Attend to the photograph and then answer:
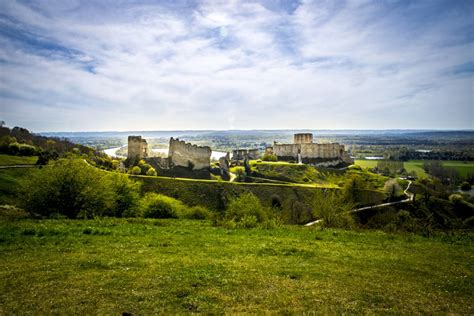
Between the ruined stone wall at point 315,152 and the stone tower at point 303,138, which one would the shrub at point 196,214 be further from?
the stone tower at point 303,138

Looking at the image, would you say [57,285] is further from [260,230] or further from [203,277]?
[260,230]

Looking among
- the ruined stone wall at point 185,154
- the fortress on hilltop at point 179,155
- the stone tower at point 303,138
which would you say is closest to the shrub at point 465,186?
the stone tower at point 303,138

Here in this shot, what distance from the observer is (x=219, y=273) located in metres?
11.6

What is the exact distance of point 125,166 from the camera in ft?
255

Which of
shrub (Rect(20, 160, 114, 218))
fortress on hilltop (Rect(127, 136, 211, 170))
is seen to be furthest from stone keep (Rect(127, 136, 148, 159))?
shrub (Rect(20, 160, 114, 218))

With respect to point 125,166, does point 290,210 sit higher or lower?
lower

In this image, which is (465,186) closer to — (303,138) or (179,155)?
(303,138)

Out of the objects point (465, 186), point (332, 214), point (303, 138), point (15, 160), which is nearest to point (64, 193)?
point (332, 214)

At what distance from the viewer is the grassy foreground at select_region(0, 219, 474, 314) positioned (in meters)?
9.27

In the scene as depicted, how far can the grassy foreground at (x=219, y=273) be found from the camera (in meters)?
9.27

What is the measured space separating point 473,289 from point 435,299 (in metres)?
2.19

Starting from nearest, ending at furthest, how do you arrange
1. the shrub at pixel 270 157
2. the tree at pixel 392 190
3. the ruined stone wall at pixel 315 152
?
the tree at pixel 392 190
the shrub at pixel 270 157
the ruined stone wall at pixel 315 152

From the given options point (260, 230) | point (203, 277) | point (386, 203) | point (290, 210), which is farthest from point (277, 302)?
point (386, 203)

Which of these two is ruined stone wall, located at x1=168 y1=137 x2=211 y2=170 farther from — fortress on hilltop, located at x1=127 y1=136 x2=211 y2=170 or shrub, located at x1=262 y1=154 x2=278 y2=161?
shrub, located at x1=262 y1=154 x2=278 y2=161
